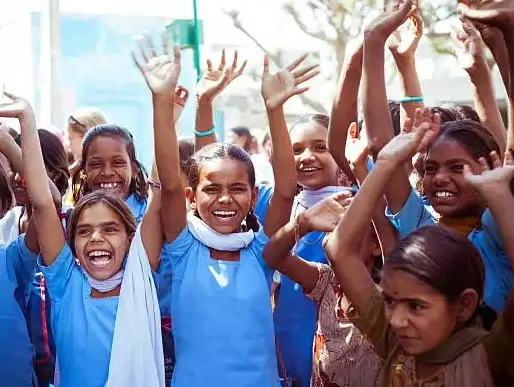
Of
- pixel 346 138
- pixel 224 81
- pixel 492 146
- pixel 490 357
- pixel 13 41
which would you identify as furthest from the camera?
pixel 13 41

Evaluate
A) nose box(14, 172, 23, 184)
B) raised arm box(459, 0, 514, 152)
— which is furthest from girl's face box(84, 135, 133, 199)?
raised arm box(459, 0, 514, 152)

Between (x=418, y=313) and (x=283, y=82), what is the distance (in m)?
1.20

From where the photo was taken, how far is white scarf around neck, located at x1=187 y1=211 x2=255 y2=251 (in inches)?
135

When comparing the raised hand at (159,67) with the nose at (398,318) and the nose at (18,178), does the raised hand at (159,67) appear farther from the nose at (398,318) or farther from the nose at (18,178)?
the nose at (398,318)

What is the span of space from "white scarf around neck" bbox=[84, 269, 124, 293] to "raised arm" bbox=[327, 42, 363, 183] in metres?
0.99

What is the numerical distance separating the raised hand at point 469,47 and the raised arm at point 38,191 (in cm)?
177

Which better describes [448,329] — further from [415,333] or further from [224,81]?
[224,81]

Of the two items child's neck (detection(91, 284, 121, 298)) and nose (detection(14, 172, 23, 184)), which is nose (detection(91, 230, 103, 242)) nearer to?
child's neck (detection(91, 284, 121, 298))

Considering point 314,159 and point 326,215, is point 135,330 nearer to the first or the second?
point 326,215

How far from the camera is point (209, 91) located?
4.05 m

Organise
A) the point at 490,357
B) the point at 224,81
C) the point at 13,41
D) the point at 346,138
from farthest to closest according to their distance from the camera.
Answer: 1. the point at 13,41
2. the point at 224,81
3. the point at 346,138
4. the point at 490,357

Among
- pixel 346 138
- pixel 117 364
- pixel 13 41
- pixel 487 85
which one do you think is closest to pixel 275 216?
pixel 346 138

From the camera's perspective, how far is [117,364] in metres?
3.37

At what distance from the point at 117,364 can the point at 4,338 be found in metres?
0.74
